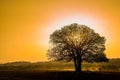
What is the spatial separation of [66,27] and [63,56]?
672 cm

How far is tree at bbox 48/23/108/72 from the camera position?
3022 inches

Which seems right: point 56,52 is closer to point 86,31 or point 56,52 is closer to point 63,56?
point 63,56

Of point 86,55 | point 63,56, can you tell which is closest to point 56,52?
point 63,56

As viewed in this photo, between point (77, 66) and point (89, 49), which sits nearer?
point (89, 49)

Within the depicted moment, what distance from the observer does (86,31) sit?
76.9 meters

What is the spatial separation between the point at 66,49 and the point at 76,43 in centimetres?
269

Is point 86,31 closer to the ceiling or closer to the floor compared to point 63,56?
closer to the ceiling

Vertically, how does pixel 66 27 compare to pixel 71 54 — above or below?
above

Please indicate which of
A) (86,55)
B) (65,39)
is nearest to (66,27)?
(65,39)

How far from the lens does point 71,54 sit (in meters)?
77.3

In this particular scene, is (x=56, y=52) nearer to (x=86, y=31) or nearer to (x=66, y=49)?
(x=66, y=49)

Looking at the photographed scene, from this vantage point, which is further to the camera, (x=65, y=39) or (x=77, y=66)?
(x=77, y=66)

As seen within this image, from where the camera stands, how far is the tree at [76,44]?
7675 centimetres

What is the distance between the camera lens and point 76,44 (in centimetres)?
7719
